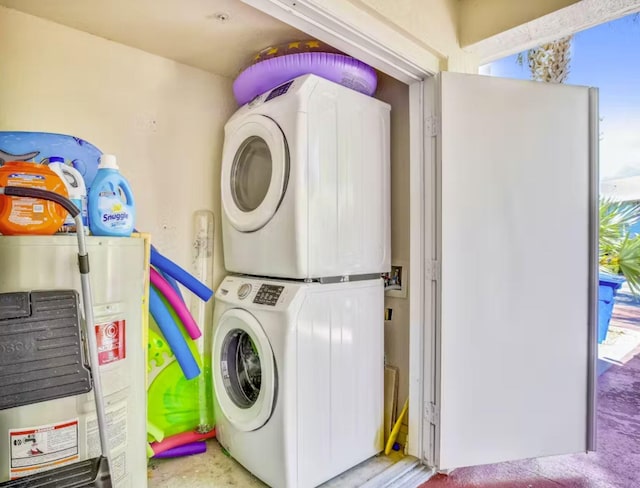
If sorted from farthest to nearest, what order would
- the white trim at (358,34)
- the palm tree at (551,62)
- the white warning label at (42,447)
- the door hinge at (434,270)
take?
the palm tree at (551,62), the door hinge at (434,270), the white trim at (358,34), the white warning label at (42,447)

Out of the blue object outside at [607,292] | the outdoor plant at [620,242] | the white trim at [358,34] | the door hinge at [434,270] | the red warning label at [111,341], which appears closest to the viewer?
the red warning label at [111,341]

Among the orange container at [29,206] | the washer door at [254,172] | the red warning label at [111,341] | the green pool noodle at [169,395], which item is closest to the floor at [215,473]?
the green pool noodle at [169,395]

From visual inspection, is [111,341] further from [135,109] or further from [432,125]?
[432,125]

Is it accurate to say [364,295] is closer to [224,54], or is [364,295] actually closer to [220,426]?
[220,426]

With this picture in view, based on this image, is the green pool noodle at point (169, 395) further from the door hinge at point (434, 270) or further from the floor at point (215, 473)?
the door hinge at point (434, 270)

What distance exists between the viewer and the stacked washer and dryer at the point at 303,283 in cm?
159

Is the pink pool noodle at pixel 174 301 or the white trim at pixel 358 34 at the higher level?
the white trim at pixel 358 34

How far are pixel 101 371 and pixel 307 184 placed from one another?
42.5 inches

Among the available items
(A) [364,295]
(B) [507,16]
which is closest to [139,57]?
(A) [364,295]

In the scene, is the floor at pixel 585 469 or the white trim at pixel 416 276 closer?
the floor at pixel 585 469

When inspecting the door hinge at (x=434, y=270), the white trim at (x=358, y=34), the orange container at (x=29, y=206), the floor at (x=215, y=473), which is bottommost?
the floor at (x=215, y=473)

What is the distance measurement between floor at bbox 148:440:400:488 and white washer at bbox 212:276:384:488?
0.19 ft

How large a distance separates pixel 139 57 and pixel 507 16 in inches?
80.0

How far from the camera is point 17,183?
1.04m
